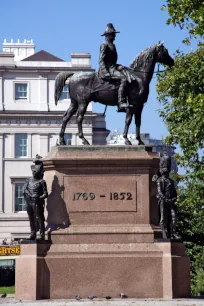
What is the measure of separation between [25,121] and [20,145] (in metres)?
2.07

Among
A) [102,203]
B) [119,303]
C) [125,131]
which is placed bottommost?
[119,303]

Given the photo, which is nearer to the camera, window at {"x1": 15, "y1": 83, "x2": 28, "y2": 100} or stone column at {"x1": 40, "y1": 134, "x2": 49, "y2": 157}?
stone column at {"x1": 40, "y1": 134, "x2": 49, "y2": 157}

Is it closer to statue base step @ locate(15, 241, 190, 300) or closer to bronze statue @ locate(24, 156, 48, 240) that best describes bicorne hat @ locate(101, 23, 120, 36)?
bronze statue @ locate(24, 156, 48, 240)

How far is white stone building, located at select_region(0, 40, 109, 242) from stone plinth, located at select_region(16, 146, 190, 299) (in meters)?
54.2

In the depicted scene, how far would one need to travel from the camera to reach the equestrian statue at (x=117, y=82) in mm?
24453

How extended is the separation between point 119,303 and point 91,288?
1534 mm

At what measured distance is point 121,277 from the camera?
893 inches

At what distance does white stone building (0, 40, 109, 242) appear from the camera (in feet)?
255

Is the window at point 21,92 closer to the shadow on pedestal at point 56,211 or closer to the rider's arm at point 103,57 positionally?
Result: the rider's arm at point 103,57

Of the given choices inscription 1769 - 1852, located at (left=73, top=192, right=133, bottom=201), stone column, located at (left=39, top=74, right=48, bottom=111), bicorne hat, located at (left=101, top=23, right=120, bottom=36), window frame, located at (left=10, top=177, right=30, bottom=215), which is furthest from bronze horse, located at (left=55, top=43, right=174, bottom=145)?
stone column, located at (left=39, top=74, right=48, bottom=111)

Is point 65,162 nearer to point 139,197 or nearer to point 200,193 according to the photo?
point 139,197

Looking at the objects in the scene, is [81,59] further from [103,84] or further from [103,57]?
[103,57]

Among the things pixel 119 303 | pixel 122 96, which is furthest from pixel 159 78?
pixel 119 303

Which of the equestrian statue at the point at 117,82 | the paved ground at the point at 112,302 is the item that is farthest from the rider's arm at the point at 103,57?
the paved ground at the point at 112,302
